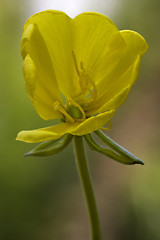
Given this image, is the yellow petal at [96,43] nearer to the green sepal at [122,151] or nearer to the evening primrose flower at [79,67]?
the evening primrose flower at [79,67]

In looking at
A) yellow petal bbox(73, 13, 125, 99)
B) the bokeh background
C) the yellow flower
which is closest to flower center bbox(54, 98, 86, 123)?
the yellow flower

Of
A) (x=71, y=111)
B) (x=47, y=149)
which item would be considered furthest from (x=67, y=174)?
(x=47, y=149)

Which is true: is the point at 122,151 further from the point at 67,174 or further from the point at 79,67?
the point at 67,174

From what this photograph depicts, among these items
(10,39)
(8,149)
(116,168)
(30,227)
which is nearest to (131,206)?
(116,168)

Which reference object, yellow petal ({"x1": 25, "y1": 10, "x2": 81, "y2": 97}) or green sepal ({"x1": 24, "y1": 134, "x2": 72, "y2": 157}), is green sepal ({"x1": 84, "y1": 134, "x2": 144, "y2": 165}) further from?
yellow petal ({"x1": 25, "y1": 10, "x2": 81, "y2": 97})

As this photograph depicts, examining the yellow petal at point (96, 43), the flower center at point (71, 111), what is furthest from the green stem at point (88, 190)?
the yellow petal at point (96, 43)

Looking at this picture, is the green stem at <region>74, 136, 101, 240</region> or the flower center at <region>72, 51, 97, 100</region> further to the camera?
the flower center at <region>72, 51, 97, 100</region>
